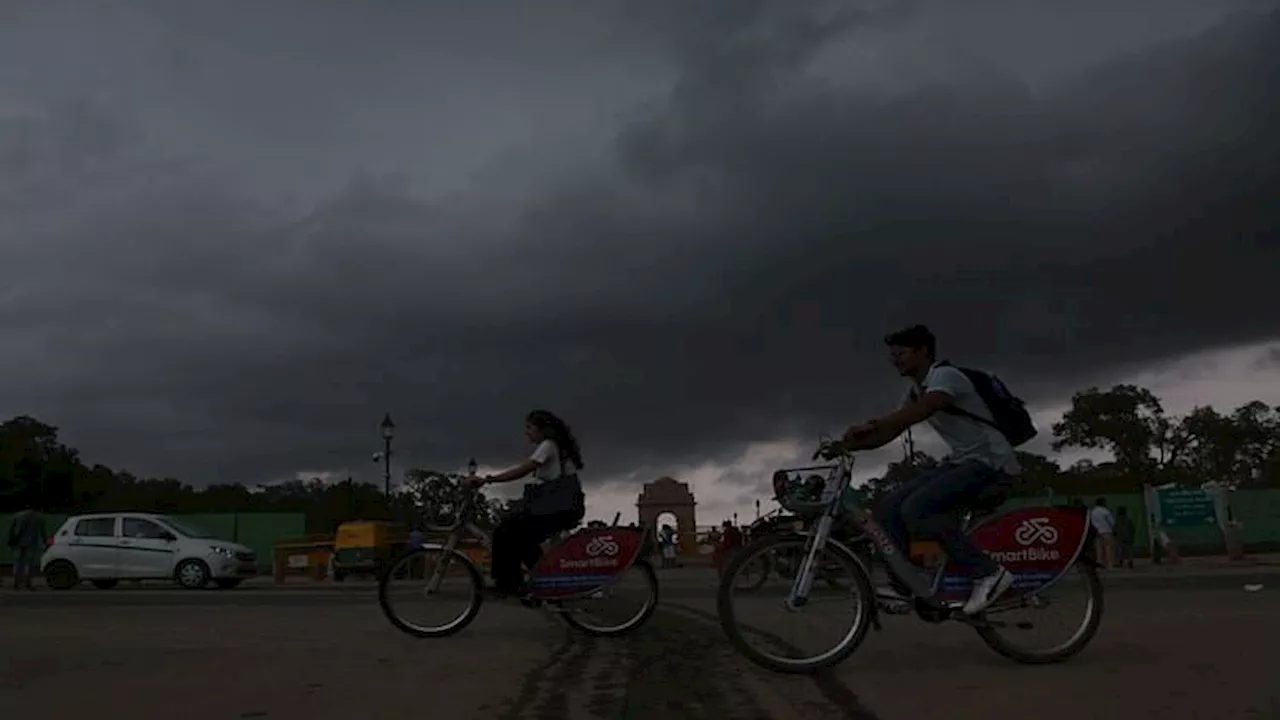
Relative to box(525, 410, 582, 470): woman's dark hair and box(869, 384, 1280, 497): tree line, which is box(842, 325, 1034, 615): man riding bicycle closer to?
box(525, 410, 582, 470): woman's dark hair

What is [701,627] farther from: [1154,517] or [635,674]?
[1154,517]

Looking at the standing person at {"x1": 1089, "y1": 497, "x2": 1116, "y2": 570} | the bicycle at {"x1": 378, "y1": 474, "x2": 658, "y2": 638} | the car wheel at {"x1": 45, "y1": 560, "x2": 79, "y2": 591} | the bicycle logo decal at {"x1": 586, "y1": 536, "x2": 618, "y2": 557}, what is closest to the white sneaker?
the bicycle at {"x1": 378, "y1": 474, "x2": 658, "y2": 638}

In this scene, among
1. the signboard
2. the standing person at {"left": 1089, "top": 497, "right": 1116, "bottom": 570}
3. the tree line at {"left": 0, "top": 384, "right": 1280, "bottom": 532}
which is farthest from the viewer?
the tree line at {"left": 0, "top": 384, "right": 1280, "bottom": 532}

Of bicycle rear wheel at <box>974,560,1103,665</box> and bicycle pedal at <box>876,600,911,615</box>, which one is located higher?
bicycle pedal at <box>876,600,911,615</box>

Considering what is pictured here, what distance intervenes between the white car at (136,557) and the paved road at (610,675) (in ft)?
43.3

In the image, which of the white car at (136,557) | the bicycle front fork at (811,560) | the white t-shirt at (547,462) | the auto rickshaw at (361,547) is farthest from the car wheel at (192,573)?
the bicycle front fork at (811,560)

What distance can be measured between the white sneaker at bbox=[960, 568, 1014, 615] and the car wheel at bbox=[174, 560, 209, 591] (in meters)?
18.8

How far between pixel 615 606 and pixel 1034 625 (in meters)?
3.14

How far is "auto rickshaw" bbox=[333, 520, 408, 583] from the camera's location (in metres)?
28.2

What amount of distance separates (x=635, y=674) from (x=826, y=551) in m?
1.10

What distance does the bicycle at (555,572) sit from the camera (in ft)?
26.3

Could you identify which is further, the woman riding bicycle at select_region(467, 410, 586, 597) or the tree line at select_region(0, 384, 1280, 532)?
the tree line at select_region(0, 384, 1280, 532)

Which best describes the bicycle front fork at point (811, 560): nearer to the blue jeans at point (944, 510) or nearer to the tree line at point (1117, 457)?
the blue jeans at point (944, 510)

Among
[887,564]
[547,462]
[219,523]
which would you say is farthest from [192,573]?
[887,564]
